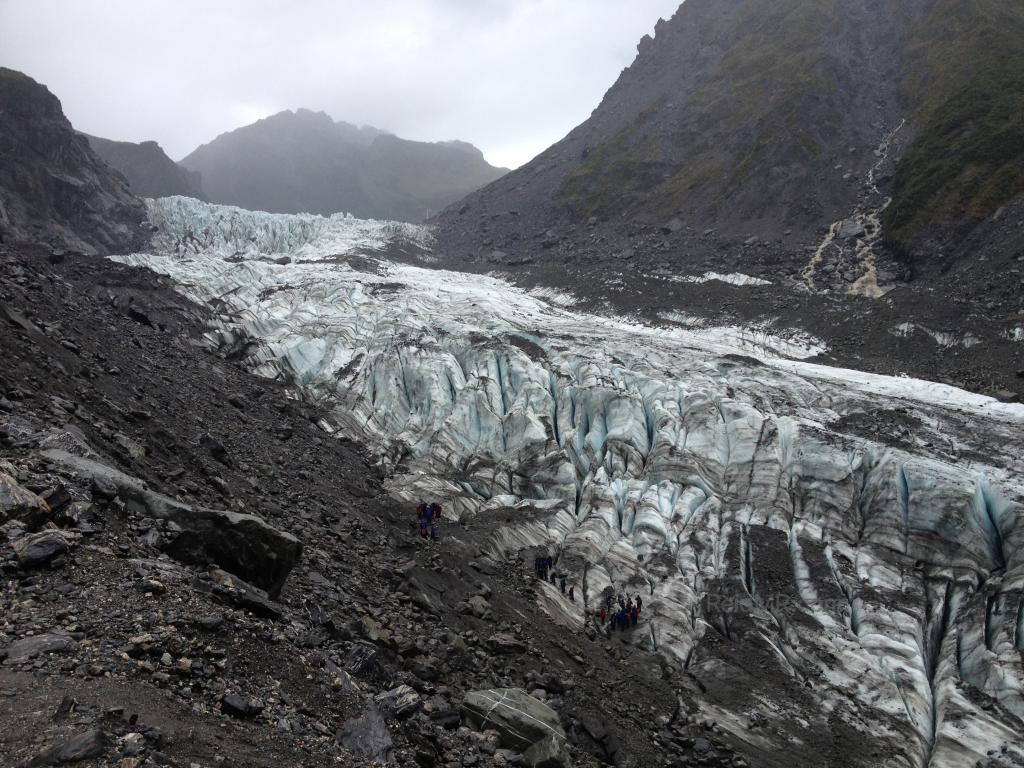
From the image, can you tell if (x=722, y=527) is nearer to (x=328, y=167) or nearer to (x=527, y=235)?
(x=527, y=235)

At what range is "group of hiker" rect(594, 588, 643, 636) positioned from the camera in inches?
596

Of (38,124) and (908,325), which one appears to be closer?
(908,325)

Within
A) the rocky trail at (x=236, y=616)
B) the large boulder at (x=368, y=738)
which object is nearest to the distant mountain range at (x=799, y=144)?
the rocky trail at (x=236, y=616)

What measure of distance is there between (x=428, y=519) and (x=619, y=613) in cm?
560

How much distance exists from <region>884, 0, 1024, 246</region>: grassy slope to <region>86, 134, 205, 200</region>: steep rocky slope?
98560mm

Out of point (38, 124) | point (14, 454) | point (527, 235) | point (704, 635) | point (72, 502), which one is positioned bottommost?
point (704, 635)

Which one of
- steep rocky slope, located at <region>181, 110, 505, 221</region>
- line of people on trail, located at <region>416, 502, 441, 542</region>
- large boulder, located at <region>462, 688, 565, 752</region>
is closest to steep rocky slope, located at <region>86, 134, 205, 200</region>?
steep rocky slope, located at <region>181, 110, 505, 221</region>

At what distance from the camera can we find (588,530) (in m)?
18.2

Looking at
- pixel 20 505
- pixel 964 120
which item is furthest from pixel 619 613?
pixel 964 120

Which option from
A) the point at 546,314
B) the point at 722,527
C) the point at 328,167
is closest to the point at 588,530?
the point at 722,527

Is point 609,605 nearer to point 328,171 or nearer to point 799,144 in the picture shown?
point 799,144

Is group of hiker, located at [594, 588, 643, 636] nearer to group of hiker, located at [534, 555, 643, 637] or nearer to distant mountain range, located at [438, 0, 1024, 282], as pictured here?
group of hiker, located at [534, 555, 643, 637]

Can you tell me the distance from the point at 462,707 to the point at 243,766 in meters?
3.98

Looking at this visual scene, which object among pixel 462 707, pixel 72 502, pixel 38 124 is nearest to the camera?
pixel 72 502
